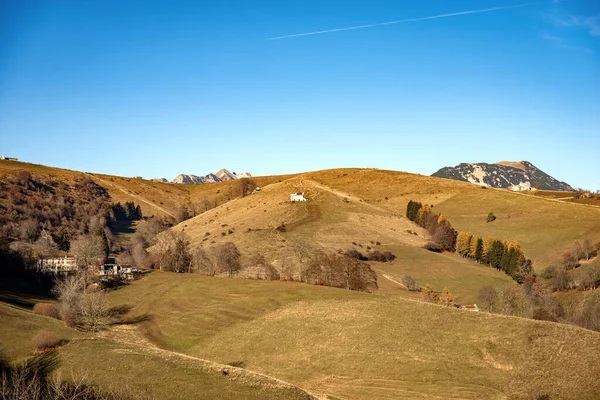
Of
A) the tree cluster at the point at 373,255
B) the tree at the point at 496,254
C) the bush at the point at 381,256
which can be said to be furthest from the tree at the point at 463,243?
the bush at the point at 381,256

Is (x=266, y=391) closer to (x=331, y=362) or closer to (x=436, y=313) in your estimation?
(x=331, y=362)

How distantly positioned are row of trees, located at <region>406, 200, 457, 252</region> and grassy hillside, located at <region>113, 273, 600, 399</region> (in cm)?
8459

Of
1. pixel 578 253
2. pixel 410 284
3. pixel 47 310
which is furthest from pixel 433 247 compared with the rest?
pixel 47 310

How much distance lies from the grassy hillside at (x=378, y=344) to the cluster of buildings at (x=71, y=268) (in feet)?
98.8

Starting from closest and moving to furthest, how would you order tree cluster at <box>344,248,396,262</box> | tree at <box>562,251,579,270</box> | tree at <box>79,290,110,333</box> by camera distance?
tree at <box>79,290,110,333</box> → tree at <box>562,251,579,270</box> → tree cluster at <box>344,248,396,262</box>

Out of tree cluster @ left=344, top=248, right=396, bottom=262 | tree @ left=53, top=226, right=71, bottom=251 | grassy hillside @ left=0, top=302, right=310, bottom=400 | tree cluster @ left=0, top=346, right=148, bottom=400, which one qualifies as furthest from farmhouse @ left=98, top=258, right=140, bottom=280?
tree cluster @ left=0, top=346, right=148, bottom=400

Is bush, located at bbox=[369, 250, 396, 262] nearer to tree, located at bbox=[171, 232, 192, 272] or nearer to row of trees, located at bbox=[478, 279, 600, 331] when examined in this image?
row of trees, located at bbox=[478, 279, 600, 331]

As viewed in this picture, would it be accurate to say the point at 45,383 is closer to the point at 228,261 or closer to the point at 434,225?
the point at 228,261

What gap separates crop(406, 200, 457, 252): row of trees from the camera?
157000 millimetres

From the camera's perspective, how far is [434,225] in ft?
555

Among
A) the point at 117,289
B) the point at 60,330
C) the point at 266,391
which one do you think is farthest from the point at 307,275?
the point at 266,391

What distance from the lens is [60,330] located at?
54625 mm

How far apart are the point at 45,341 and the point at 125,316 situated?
39672 millimetres

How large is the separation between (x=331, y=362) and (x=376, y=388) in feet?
30.2
